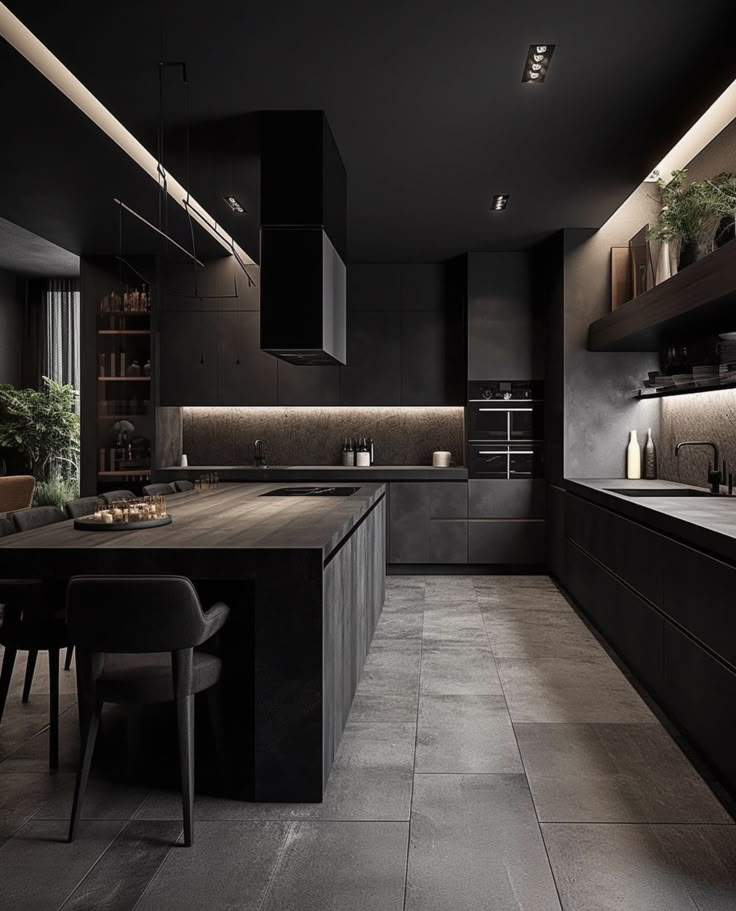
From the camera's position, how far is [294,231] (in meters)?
4.43

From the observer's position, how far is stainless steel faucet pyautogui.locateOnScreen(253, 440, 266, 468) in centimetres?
817

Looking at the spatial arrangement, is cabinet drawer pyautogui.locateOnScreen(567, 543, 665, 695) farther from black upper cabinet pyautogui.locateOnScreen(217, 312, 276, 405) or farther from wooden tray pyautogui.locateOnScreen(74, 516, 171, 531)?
black upper cabinet pyautogui.locateOnScreen(217, 312, 276, 405)

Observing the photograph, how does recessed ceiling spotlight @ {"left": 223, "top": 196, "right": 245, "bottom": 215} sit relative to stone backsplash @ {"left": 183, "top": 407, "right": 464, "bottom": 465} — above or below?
above

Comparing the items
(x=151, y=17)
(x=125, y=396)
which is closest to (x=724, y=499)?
(x=151, y=17)

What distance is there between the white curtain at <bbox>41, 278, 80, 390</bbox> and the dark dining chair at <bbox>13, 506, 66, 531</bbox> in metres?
6.42

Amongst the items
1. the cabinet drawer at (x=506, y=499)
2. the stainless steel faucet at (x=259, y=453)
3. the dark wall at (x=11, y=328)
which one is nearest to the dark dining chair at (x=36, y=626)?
the cabinet drawer at (x=506, y=499)

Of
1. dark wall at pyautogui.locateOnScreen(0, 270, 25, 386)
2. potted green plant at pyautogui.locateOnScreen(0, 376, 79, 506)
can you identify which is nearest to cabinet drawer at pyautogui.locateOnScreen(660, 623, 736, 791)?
potted green plant at pyautogui.locateOnScreen(0, 376, 79, 506)

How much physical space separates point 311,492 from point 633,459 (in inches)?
113

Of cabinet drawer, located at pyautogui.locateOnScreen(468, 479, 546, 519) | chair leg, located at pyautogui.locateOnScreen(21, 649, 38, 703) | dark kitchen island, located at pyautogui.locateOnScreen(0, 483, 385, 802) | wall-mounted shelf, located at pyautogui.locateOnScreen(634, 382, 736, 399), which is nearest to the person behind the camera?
dark kitchen island, located at pyautogui.locateOnScreen(0, 483, 385, 802)

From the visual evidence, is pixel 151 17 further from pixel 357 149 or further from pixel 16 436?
pixel 16 436

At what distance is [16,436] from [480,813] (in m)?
7.72

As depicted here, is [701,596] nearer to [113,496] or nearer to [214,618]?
[214,618]

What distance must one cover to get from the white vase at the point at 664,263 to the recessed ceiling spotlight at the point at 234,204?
9.31 feet

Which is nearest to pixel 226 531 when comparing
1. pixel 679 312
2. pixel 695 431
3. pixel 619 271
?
pixel 679 312
